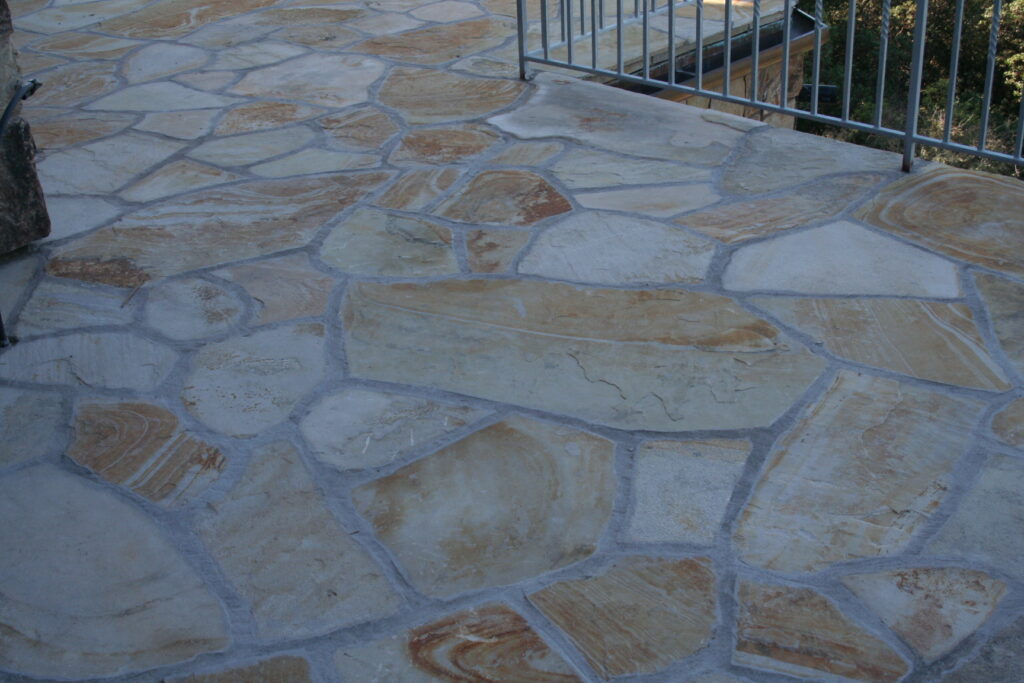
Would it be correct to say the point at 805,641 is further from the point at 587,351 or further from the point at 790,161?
the point at 790,161

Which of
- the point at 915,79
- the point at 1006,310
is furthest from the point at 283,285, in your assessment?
the point at 915,79

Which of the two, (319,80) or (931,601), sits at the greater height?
(319,80)

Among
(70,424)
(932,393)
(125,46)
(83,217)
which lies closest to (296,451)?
(70,424)

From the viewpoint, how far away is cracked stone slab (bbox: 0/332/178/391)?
274cm

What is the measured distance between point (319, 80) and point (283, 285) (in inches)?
89.6

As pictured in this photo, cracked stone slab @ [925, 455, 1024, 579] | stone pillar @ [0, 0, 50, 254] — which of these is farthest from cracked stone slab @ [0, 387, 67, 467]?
cracked stone slab @ [925, 455, 1024, 579]

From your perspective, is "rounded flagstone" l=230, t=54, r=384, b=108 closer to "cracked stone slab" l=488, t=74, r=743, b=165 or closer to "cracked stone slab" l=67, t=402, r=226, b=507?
"cracked stone slab" l=488, t=74, r=743, b=165

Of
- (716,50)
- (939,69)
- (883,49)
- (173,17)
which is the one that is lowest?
(939,69)

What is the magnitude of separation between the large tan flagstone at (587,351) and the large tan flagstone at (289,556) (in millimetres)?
508

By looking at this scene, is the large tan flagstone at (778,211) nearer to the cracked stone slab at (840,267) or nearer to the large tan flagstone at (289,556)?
the cracked stone slab at (840,267)

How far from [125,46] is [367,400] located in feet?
13.7

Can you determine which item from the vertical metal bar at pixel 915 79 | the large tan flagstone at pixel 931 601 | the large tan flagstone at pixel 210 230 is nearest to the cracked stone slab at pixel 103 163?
the large tan flagstone at pixel 210 230

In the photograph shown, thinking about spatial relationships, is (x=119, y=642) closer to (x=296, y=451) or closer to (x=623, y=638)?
(x=296, y=451)

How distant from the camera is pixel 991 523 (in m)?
2.13
